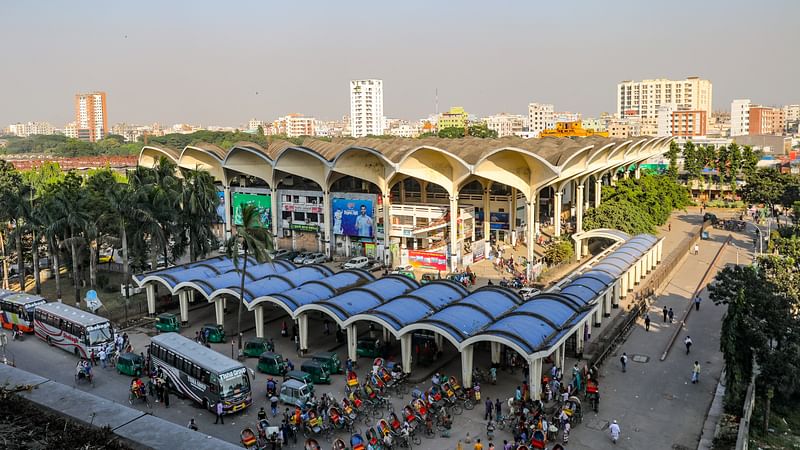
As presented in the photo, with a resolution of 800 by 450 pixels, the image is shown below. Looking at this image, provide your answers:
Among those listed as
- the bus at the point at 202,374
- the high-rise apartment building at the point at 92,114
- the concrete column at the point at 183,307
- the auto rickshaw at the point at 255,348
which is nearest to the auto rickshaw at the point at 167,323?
the concrete column at the point at 183,307

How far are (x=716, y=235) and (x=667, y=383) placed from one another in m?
30.5

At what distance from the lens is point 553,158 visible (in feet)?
111

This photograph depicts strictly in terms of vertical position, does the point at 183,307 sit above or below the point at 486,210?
below

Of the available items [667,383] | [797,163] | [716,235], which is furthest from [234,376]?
[797,163]

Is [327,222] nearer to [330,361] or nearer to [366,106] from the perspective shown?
[330,361]

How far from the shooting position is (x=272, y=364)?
19219 mm

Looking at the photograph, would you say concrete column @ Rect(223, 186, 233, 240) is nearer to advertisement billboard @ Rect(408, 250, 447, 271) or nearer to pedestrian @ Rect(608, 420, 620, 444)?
advertisement billboard @ Rect(408, 250, 447, 271)

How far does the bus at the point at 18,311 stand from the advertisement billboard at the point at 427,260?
17.9 meters

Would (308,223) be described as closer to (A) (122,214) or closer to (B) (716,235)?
(A) (122,214)

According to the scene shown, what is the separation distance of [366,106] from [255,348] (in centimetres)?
15195

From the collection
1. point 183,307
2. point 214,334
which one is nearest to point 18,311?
point 183,307

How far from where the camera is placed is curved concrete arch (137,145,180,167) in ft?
151

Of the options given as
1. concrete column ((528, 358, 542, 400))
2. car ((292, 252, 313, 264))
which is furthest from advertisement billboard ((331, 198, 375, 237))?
concrete column ((528, 358, 542, 400))

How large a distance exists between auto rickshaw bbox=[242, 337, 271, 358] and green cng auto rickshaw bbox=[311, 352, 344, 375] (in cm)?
220
